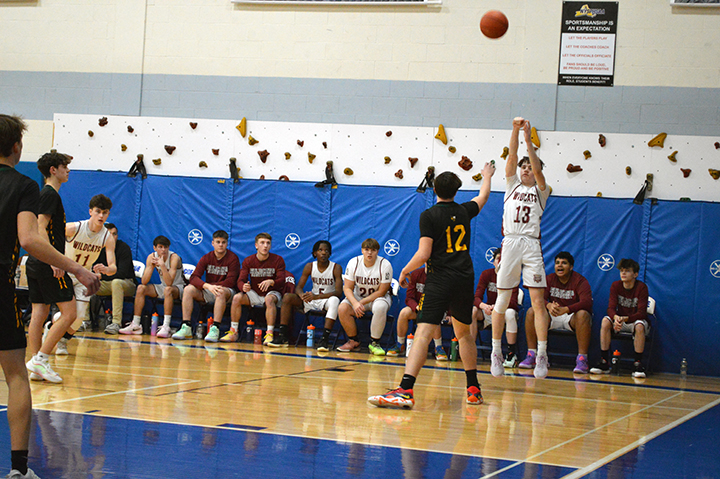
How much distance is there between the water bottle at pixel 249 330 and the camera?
10.1m

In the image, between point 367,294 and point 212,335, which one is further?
point 367,294

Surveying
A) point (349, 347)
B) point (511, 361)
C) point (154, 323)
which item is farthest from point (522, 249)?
point (154, 323)

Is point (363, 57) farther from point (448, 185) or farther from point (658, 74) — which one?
point (448, 185)

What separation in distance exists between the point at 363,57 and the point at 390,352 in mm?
4686

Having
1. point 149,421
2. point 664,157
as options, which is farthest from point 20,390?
point 664,157

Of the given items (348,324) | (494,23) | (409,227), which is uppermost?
(494,23)

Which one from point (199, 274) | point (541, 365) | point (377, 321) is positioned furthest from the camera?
point (199, 274)

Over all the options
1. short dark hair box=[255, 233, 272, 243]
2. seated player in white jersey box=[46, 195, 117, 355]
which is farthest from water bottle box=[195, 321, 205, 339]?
seated player in white jersey box=[46, 195, 117, 355]

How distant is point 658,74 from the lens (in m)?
10.3

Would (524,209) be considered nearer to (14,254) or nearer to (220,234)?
(220,234)

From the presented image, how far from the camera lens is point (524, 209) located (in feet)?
22.8

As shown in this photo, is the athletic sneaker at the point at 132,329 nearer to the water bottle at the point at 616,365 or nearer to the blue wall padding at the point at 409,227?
the blue wall padding at the point at 409,227

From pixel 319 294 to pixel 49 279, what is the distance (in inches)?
198

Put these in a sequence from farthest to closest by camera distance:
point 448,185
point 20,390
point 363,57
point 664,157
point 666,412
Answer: point 363,57 < point 664,157 < point 666,412 < point 448,185 < point 20,390
